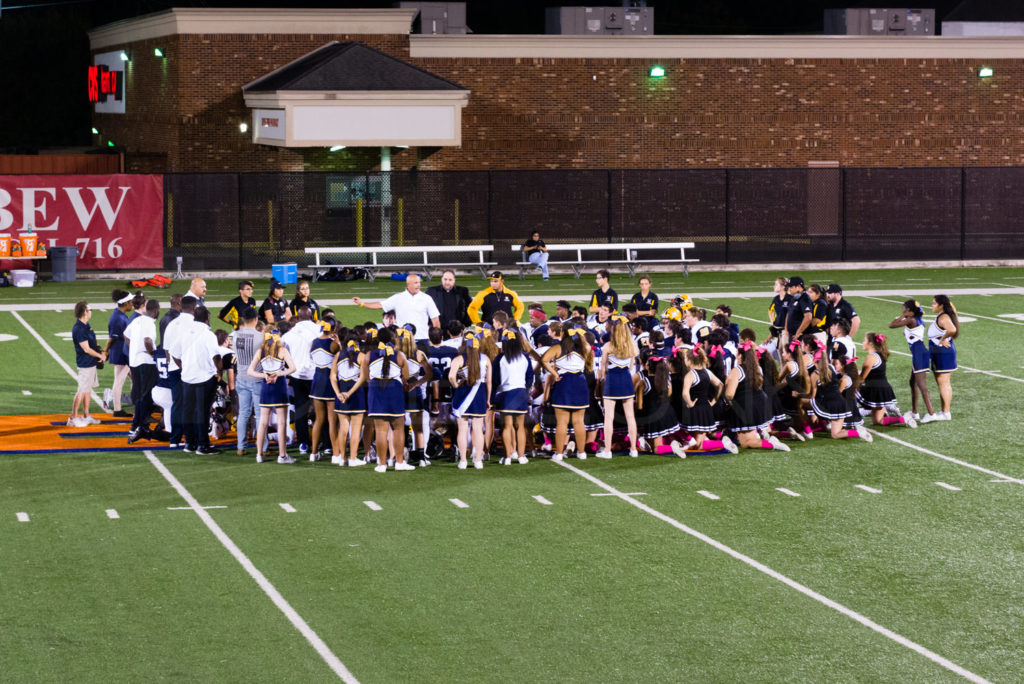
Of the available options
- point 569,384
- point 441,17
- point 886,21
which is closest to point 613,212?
point 441,17

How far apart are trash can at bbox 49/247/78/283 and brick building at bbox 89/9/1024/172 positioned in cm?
866

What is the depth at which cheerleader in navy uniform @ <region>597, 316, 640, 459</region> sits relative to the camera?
54.1 feet

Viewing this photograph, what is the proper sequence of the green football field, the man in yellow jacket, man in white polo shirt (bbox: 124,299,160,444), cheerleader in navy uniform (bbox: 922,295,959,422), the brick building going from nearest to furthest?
1. the green football field
2. man in white polo shirt (bbox: 124,299,160,444)
3. cheerleader in navy uniform (bbox: 922,295,959,422)
4. the man in yellow jacket
5. the brick building

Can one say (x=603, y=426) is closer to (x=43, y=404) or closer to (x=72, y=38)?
(x=43, y=404)

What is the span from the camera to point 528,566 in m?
12.2

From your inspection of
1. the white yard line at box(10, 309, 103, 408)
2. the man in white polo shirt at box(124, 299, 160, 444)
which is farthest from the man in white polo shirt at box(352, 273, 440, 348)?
the white yard line at box(10, 309, 103, 408)

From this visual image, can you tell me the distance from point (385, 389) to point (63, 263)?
2307 centimetres

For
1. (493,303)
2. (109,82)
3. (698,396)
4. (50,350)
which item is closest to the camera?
(698,396)

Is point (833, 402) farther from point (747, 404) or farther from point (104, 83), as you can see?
point (104, 83)

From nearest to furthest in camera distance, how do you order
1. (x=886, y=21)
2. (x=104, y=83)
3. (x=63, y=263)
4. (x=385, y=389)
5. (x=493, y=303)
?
(x=385, y=389)
(x=493, y=303)
(x=63, y=263)
(x=886, y=21)
(x=104, y=83)

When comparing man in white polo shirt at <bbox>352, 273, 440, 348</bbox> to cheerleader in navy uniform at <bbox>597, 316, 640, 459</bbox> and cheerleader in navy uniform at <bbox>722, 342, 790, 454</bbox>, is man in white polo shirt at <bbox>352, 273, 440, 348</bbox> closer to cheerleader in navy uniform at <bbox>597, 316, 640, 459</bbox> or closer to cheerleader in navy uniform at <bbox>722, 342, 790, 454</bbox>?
cheerleader in navy uniform at <bbox>597, 316, 640, 459</bbox>

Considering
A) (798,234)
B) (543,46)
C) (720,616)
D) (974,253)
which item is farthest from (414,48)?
(720,616)

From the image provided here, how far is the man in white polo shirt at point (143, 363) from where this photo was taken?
17359mm

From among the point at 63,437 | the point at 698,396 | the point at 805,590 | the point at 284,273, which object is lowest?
the point at 805,590
